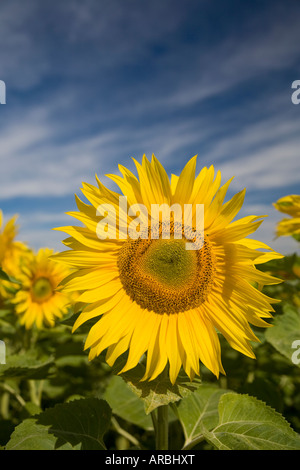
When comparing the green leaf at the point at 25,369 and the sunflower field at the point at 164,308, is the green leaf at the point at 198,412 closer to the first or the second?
the sunflower field at the point at 164,308

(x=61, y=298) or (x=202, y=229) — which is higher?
(x=202, y=229)

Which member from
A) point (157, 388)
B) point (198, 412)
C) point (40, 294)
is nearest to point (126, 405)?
point (198, 412)

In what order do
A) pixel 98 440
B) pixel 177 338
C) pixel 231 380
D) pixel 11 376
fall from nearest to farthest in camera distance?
pixel 177 338 < pixel 98 440 < pixel 11 376 < pixel 231 380

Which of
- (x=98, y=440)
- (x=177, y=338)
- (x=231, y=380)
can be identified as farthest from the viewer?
(x=231, y=380)

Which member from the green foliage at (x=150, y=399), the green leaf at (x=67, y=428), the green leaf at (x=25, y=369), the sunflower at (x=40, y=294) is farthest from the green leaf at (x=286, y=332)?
the sunflower at (x=40, y=294)

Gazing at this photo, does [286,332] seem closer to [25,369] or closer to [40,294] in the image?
[25,369]

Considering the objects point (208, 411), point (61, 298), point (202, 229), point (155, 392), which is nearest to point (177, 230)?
point (202, 229)

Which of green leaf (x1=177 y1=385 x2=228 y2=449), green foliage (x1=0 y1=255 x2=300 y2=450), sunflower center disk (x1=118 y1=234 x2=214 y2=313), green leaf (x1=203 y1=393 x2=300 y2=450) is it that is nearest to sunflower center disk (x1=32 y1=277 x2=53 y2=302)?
green foliage (x1=0 y1=255 x2=300 y2=450)
